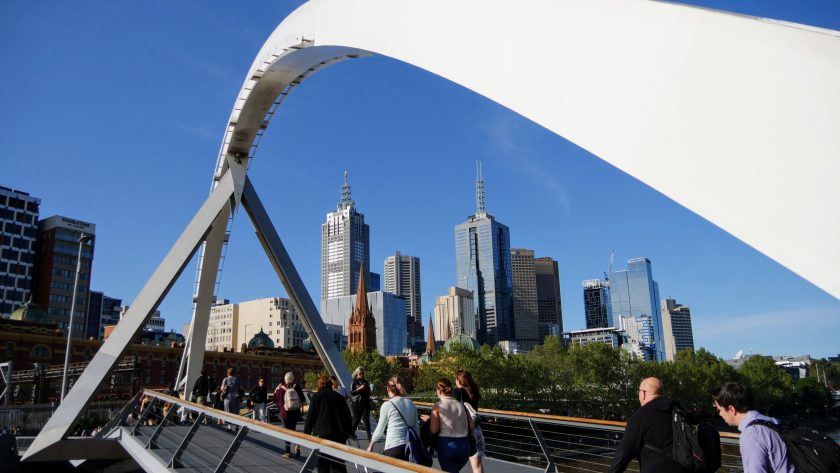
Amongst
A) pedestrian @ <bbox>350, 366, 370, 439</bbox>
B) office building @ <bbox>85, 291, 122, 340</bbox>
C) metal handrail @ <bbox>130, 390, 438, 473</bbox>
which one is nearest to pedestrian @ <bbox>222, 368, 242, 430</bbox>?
pedestrian @ <bbox>350, 366, 370, 439</bbox>

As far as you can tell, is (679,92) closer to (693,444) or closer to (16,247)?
(693,444)

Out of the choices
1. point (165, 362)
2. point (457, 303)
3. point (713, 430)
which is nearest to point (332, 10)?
point (713, 430)

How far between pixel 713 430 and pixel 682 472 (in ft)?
1.09

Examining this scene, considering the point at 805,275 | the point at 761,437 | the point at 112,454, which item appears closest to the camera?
the point at 805,275

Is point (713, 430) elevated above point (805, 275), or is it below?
below

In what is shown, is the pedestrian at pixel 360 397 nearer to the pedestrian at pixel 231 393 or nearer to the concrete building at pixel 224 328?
the pedestrian at pixel 231 393

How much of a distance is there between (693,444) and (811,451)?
0.52 m

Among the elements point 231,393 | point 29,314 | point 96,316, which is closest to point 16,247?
point 29,314

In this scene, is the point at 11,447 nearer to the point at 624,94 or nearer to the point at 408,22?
the point at 408,22

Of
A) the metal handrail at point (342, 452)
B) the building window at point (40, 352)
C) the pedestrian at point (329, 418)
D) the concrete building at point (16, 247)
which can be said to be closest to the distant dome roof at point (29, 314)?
the building window at point (40, 352)

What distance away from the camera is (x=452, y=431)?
5.46 m

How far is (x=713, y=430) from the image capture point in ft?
11.7

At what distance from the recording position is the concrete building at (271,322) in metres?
120

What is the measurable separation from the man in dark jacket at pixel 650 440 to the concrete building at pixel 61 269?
279 ft
